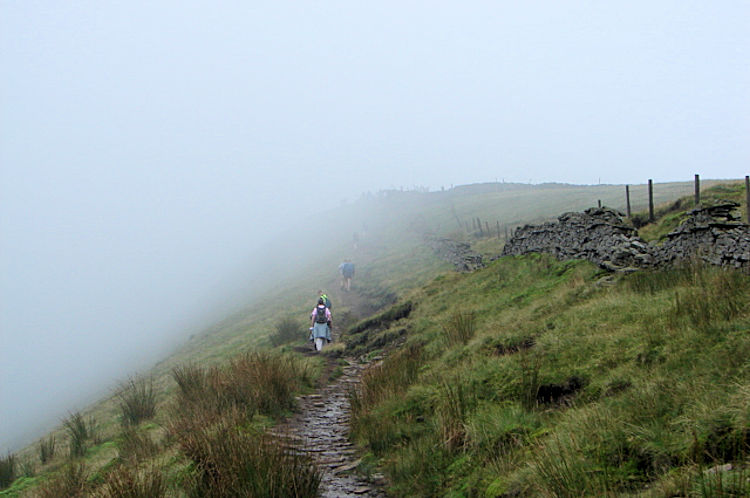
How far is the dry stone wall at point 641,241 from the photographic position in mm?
8391

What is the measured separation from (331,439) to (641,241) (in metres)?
8.11

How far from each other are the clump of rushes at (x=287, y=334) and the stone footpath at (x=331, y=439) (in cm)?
774

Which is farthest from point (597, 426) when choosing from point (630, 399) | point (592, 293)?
point (592, 293)

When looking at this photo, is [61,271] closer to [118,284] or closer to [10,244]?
[118,284]

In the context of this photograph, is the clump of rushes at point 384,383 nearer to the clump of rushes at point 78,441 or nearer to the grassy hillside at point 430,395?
the grassy hillside at point 430,395

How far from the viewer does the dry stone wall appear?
330 inches

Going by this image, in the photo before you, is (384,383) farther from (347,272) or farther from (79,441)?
(347,272)

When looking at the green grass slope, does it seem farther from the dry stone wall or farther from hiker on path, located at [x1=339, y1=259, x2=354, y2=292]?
hiker on path, located at [x1=339, y1=259, x2=354, y2=292]

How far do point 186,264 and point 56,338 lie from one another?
136ft

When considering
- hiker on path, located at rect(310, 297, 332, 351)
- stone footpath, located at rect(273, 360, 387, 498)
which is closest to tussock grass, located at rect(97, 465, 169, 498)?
stone footpath, located at rect(273, 360, 387, 498)

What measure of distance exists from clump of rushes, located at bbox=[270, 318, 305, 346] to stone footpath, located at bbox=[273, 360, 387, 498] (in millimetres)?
7743

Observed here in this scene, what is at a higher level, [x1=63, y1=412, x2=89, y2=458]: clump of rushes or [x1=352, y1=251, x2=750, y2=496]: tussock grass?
[x1=352, y1=251, x2=750, y2=496]: tussock grass

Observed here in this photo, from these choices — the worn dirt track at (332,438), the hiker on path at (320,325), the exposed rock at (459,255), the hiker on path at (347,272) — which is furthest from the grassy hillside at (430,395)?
the hiker on path at (347,272)

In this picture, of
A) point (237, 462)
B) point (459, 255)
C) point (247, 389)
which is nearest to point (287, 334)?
point (247, 389)
